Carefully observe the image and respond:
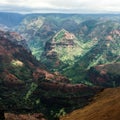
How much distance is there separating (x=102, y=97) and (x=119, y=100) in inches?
1519

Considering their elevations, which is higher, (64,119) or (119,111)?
(119,111)

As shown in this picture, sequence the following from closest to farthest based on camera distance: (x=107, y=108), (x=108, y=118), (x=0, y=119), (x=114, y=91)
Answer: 1. (x=108, y=118)
2. (x=107, y=108)
3. (x=0, y=119)
4. (x=114, y=91)

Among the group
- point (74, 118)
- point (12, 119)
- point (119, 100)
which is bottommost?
point (12, 119)

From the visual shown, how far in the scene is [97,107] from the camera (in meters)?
168

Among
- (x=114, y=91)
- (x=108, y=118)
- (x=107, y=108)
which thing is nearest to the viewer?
(x=108, y=118)

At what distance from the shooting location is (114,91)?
645 feet

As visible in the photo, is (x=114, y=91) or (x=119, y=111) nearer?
(x=119, y=111)

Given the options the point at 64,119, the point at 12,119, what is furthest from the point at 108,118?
the point at 12,119

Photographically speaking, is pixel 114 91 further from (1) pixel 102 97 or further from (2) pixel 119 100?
(2) pixel 119 100

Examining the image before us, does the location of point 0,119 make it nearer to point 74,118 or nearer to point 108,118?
point 74,118

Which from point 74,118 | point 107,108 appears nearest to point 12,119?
point 74,118

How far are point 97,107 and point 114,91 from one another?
31.5 metres

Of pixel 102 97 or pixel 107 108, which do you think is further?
pixel 102 97

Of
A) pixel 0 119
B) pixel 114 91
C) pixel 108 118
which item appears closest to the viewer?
pixel 108 118
